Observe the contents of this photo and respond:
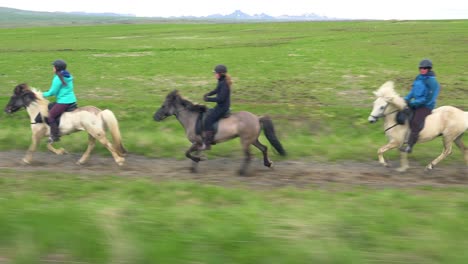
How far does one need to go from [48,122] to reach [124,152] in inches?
84.4

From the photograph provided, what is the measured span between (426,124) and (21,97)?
10754 mm

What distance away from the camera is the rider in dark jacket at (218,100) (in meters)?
10.7

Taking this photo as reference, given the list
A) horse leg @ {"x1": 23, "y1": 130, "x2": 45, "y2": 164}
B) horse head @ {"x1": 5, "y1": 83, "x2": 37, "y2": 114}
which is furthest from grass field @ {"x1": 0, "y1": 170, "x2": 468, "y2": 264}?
horse head @ {"x1": 5, "y1": 83, "x2": 37, "y2": 114}

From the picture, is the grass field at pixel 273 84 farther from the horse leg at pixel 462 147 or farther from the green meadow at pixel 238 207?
the horse leg at pixel 462 147

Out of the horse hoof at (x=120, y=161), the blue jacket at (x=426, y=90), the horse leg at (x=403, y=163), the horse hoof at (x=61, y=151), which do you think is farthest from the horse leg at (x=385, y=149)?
the horse hoof at (x=61, y=151)

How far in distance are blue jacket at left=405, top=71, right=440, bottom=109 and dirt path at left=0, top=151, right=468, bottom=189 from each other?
1.76 metres

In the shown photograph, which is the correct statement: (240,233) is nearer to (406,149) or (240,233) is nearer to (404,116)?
(406,149)

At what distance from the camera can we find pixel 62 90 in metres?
11.7

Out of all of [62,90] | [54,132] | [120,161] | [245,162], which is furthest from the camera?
[120,161]

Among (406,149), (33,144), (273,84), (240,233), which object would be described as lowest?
(33,144)

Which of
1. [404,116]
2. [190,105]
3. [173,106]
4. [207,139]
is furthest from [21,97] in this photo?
[404,116]

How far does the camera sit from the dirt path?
1049 centimetres

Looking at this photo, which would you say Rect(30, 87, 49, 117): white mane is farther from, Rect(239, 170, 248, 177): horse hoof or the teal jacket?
Rect(239, 170, 248, 177): horse hoof

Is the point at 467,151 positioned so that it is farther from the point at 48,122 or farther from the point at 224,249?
the point at 48,122
